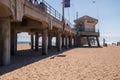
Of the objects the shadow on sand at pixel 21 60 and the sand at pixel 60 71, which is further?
the shadow on sand at pixel 21 60

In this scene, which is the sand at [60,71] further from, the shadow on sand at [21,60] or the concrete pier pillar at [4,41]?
the concrete pier pillar at [4,41]

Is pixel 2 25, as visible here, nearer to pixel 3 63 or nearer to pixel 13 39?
pixel 3 63

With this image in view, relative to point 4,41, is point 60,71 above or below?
below

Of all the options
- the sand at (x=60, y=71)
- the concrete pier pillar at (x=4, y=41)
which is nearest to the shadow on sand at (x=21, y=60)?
the sand at (x=60, y=71)

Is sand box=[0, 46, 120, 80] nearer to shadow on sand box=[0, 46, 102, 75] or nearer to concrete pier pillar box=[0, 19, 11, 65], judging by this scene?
shadow on sand box=[0, 46, 102, 75]

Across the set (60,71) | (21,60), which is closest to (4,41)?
(21,60)

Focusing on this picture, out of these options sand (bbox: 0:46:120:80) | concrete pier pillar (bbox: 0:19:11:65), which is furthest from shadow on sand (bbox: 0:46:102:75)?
concrete pier pillar (bbox: 0:19:11:65)

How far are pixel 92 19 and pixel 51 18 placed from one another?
33233 mm

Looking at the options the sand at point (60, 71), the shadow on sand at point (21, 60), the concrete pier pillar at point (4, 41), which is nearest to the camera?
the sand at point (60, 71)

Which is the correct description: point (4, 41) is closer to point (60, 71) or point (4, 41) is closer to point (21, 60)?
point (21, 60)

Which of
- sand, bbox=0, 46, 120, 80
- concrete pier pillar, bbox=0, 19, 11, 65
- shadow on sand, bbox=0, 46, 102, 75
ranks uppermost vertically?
concrete pier pillar, bbox=0, 19, 11, 65

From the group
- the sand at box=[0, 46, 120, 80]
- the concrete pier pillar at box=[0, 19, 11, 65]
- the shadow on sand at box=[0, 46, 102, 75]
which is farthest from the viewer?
the concrete pier pillar at box=[0, 19, 11, 65]

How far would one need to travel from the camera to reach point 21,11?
1594 cm

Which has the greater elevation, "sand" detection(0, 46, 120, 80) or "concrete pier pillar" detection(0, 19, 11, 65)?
"concrete pier pillar" detection(0, 19, 11, 65)
